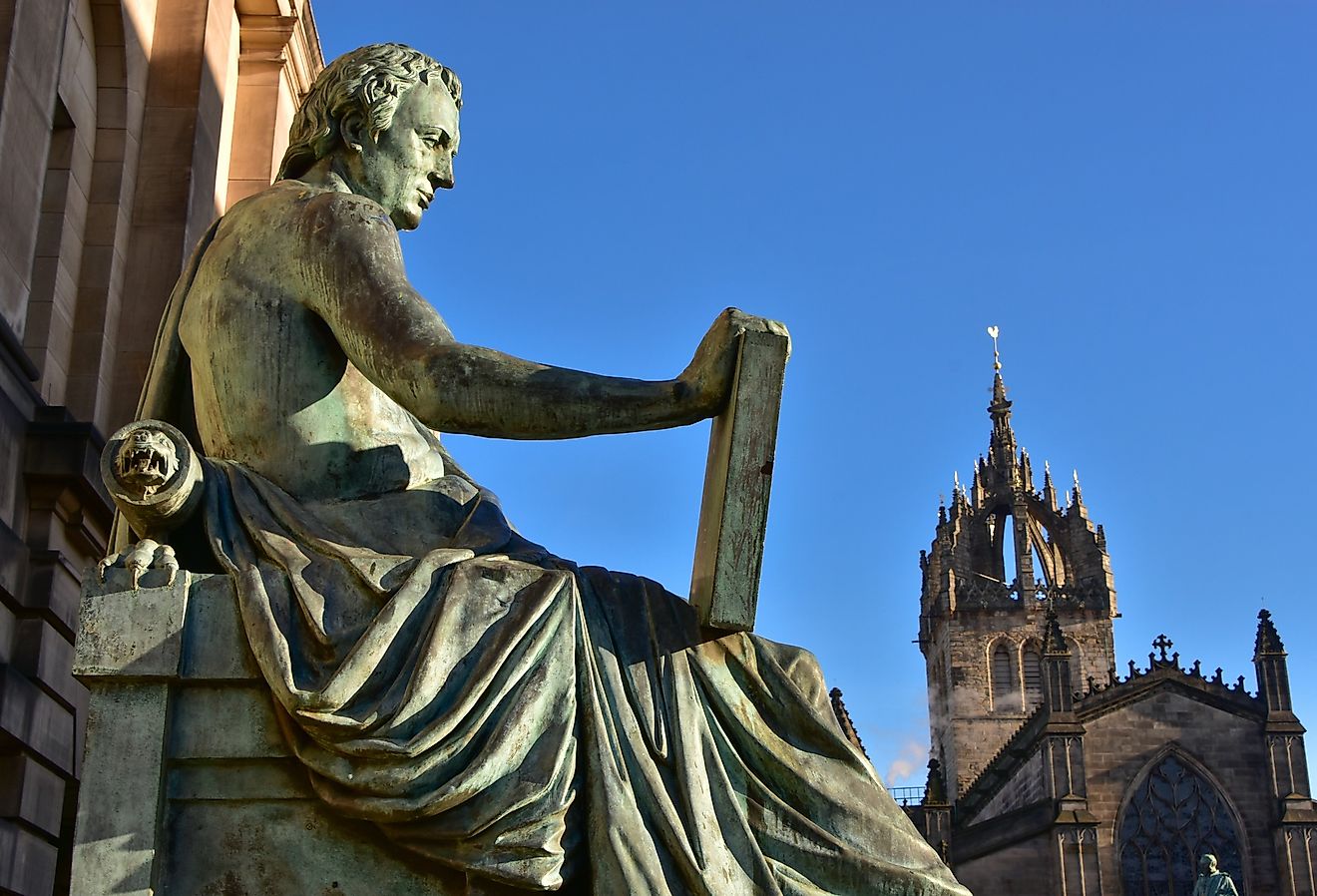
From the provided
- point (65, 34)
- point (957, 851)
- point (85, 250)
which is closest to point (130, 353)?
point (85, 250)

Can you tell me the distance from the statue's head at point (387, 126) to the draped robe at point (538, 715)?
0.73 meters

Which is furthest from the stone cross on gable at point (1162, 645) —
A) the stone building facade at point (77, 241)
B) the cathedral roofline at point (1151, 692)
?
the stone building facade at point (77, 241)

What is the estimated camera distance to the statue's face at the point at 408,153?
347 cm

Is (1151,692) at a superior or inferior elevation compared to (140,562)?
superior

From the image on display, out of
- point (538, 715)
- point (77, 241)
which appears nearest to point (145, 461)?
point (538, 715)

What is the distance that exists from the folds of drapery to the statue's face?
0.70 m

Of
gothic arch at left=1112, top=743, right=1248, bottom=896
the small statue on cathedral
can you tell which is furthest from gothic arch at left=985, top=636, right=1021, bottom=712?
the small statue on cathedral

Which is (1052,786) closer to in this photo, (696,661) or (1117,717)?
(1117,717)

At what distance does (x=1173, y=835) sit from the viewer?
168ft

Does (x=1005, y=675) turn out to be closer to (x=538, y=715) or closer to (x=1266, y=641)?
(x=1266, y=641)

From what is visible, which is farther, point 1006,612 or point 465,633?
point 1006,612

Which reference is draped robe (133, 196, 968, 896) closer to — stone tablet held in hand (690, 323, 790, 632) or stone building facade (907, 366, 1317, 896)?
stone tablet held in hand (690, 323, 790, 632)

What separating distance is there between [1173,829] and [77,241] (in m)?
48.0

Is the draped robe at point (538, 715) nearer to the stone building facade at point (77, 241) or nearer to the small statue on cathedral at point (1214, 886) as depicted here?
the stone building facade at point (77, 241)
